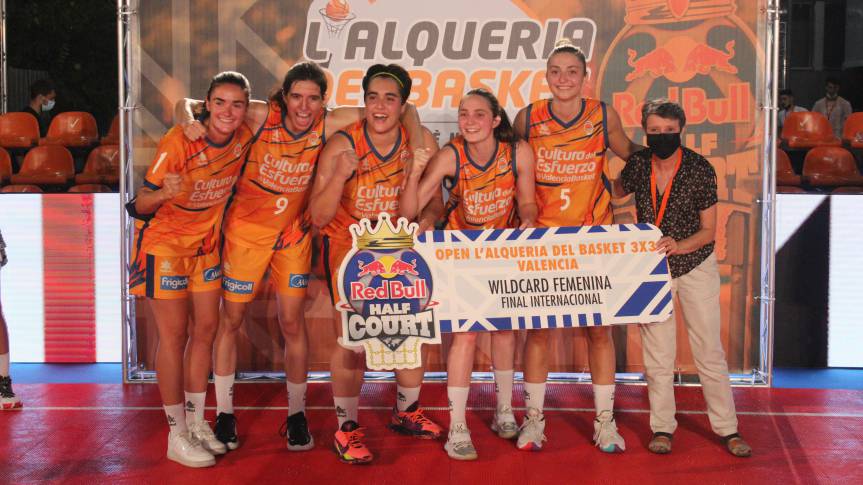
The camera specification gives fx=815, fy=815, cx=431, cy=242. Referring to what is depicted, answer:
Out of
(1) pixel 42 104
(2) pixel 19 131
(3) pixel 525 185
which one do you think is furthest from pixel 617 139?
(1) pixel 42 104

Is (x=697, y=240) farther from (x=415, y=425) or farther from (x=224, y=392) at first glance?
(x=224, y=392)

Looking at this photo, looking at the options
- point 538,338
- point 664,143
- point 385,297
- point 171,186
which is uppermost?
point 664,143

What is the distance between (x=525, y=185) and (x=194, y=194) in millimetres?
1496

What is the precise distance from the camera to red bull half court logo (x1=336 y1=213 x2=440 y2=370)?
3.54m

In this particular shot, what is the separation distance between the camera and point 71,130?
7949 mm

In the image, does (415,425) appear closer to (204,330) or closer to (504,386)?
(504,386)

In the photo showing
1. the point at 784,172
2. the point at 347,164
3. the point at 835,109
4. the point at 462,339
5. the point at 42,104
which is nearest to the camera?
the point at 347,164

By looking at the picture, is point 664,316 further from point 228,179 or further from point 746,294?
point 228,179

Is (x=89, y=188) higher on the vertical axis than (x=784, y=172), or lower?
lower

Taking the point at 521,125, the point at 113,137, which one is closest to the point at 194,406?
the point at 521,125

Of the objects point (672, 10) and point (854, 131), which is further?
point (854, 131)

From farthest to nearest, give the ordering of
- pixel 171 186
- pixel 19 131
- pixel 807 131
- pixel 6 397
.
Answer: pixel 19 131 → pixel 807 131 → pixel 6 397 → pixel 171 186

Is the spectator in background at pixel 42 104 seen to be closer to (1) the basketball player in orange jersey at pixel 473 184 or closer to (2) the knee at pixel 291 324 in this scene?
(2) the knee at pixel 291 324

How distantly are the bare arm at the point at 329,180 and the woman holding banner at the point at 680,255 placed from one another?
1320mm
